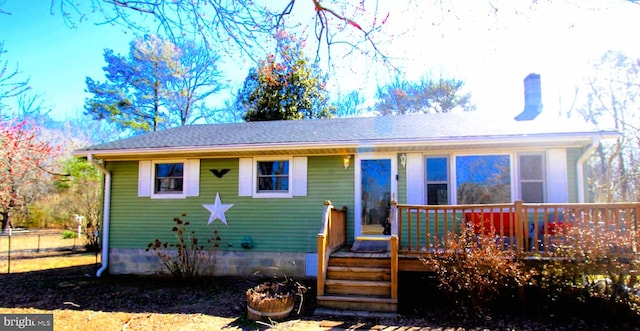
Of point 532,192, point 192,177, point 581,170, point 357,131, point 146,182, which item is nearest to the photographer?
point 581,170

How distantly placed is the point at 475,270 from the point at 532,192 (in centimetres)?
311

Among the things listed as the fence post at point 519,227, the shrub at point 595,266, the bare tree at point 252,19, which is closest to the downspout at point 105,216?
the bare tree at point 252,19

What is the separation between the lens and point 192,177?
8750 millimetres

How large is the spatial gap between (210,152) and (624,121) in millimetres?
17093

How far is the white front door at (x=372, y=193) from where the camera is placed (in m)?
7.96

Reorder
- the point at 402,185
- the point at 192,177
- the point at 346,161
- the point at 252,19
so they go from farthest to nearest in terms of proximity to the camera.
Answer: the point at 192,177 → the point at 346,161 → the point at 402,185 → the point at 252,19

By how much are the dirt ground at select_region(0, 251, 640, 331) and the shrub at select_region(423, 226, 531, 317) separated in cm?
29

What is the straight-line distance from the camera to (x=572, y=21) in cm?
469

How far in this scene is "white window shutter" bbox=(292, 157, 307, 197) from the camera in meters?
8.20

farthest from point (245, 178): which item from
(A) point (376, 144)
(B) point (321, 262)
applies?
(B) point (321, 262)

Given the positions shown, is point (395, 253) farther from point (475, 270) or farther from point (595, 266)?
point (595, 266)

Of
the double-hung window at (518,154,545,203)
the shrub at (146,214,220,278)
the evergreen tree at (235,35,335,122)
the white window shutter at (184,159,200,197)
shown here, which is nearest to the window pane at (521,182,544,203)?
the double-hung window at (518,154,545,203)

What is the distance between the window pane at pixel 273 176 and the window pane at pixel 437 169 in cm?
312

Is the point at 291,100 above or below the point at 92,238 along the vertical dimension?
above
